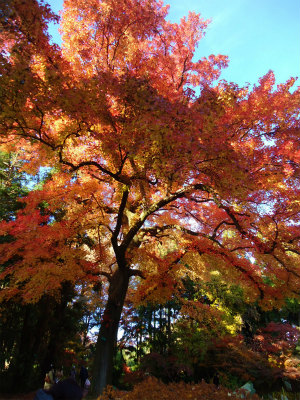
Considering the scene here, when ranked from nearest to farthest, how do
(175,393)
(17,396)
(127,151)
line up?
(175,393)
(127,151)
(17,396)

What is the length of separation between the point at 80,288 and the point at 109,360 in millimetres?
8574

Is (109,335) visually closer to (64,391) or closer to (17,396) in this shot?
(64,391)

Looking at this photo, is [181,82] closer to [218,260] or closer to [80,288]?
[218,260]

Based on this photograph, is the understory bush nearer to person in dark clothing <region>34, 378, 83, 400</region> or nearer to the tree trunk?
person in dark clothing <region>34, 378, 83, 400</region>

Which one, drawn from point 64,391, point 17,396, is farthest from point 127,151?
point 17,396

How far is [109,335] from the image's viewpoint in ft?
24.8

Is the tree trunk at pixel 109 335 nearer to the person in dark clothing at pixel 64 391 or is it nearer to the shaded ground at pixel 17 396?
the person in dark clothing at pixel 64 391

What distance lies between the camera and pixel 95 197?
9523 mm

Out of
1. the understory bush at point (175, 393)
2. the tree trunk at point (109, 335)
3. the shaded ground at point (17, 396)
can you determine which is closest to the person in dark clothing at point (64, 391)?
the understory bush at point (175, 393)

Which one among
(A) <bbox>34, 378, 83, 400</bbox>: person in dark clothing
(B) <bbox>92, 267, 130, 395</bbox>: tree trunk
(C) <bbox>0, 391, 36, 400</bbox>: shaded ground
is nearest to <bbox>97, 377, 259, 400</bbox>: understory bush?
(A) <bbox>34, 378, 83, 400</bbox>: person in dark clothing

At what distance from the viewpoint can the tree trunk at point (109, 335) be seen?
7.01m

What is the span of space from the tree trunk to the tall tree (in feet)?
0.09

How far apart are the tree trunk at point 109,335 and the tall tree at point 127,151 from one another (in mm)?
29

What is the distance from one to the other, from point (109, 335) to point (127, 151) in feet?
17.3
